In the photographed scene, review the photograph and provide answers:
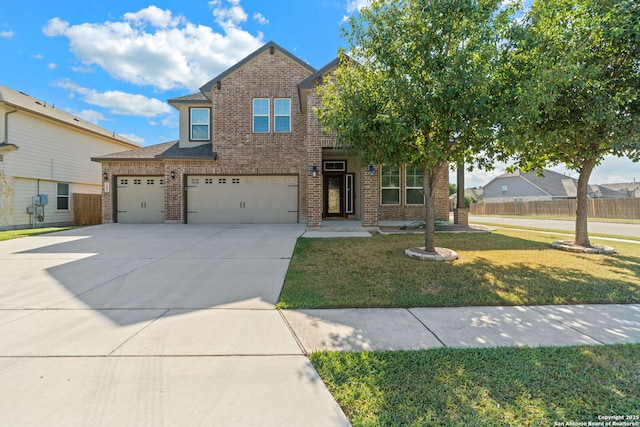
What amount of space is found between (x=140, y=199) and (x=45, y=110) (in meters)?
Answer: 7.81

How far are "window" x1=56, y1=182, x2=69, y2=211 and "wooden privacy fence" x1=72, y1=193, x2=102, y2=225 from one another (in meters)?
0.34

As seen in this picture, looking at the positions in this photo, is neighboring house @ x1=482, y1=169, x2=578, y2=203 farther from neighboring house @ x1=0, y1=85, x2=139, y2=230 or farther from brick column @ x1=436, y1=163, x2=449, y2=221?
neighboring house @ x1=0, y1=85, x2=139, y2=230

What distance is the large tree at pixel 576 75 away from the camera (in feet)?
17.2

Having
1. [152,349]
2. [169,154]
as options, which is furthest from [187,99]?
[152,349]

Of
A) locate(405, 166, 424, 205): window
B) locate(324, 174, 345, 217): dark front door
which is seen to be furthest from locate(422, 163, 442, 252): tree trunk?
locate(324, 174, 345, 217): dark front door

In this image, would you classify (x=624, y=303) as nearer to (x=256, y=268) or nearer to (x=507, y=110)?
(x=507, y=110)

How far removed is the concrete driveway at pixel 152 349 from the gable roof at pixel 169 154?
7.75 metres

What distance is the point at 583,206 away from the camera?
25.6 feet

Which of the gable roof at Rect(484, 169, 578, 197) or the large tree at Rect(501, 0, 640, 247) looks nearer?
the large tree at Rect(501, 0, 640, 247)

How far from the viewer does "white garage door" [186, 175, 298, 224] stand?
44.0 ft

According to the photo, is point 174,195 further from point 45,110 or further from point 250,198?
point 45,110

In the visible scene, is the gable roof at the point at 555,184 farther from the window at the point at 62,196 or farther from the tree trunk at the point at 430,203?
the window at the point at 62,196

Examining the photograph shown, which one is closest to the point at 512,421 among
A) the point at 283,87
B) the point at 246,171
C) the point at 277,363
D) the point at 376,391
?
the point at 376,391

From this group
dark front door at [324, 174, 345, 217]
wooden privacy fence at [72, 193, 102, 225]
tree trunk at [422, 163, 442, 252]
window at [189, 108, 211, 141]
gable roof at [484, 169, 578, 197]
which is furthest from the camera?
gable roof at [484, 169, 578, 197]
